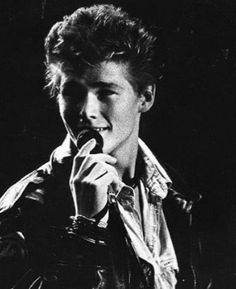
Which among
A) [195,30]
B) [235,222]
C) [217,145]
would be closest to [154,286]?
[235,222]

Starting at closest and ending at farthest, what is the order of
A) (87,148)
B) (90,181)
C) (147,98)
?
(90,181) → (87,148) → (147,98)

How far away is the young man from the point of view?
282cm

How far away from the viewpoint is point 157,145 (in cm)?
308

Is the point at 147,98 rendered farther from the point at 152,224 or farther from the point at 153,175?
the point at 152,224

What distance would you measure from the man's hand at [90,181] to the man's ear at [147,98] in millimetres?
359

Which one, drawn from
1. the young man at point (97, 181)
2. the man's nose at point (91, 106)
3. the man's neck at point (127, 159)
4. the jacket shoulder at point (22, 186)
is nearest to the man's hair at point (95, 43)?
the young man at point (97, 181)

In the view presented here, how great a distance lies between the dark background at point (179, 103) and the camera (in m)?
2.99

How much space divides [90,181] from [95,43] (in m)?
0.74

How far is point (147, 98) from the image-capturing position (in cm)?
303

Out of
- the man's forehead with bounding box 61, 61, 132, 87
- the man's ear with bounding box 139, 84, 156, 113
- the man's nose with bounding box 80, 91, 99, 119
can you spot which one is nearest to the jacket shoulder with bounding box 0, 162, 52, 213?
the man's nose with bounding box 80, 91, 99, 119

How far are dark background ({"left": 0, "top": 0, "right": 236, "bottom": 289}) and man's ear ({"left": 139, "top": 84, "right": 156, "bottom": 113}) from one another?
1.5 inches

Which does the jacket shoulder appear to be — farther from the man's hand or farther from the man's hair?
the man's hair

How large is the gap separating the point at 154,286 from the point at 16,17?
5.32 feet

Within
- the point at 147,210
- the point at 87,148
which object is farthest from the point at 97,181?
the point at 147,210
